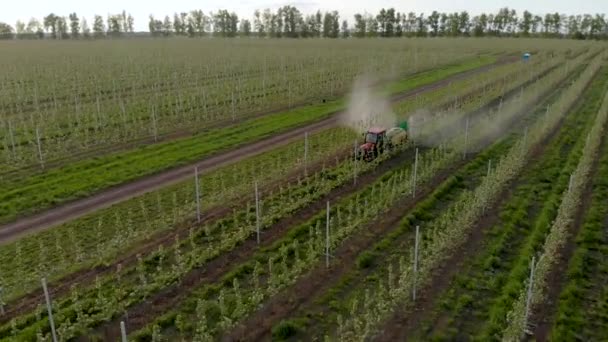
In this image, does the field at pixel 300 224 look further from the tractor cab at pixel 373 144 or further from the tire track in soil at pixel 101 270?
the tractor cab at pixel 373 144

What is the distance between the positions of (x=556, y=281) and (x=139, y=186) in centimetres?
1305

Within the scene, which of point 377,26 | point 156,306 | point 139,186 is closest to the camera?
point 156,306

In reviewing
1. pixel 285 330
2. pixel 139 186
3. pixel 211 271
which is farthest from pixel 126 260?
pixel 139 186

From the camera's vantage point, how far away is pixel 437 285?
11188mm

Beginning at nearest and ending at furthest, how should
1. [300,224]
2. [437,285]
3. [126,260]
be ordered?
[437,285]
[126,260]
[300,224]

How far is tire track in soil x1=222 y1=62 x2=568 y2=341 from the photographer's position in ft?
32.1

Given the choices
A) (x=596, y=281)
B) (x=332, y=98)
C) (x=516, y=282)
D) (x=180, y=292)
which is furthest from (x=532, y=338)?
(x=332, y=98)

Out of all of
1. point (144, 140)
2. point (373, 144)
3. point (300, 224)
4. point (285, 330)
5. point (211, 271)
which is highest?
point (373, 144)

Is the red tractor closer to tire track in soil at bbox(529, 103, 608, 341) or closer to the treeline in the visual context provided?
tire track in soil at bbox(529, 103, 608, 341)

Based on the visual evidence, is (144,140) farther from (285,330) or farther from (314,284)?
(285,330)

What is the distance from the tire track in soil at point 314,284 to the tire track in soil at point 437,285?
5.94 feet

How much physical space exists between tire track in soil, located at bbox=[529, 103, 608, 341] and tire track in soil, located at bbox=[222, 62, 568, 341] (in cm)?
409

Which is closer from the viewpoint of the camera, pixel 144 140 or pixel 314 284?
pixel 314 284

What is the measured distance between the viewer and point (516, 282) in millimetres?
11039
